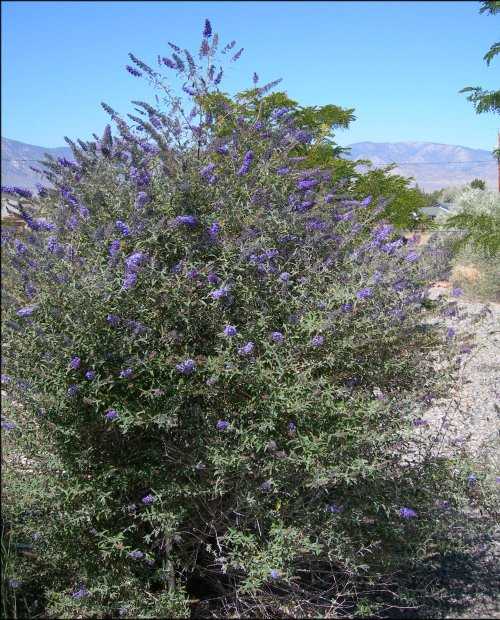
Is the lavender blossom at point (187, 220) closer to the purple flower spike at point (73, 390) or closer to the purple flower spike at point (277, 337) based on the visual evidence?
the purple flower spike at point (277, 337)

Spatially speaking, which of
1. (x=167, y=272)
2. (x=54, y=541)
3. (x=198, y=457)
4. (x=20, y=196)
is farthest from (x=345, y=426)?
(x=20, y=196)

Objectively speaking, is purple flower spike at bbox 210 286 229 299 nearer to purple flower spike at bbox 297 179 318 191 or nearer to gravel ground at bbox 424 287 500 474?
purple flower spike at bbox 297 179 318 191

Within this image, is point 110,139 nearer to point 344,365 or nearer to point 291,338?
point 291,338

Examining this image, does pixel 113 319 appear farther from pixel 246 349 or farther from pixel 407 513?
pixel 407 513

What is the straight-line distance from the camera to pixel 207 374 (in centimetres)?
289

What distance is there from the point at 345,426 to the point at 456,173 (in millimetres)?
207009

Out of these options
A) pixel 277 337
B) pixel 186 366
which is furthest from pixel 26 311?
pixel 277 337

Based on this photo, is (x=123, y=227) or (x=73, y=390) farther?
(x=123, y=227)

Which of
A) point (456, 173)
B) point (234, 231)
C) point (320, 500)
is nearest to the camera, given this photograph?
point (320, 500)

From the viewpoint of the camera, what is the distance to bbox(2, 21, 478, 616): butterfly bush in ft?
9.06

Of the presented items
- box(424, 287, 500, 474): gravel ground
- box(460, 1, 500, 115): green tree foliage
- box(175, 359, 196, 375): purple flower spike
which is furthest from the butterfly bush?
box(460, 1, 500, 115): green tree foliage

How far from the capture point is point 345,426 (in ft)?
9.54

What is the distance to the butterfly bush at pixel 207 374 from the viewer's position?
2.76 m

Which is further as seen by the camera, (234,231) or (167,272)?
(234,231)
